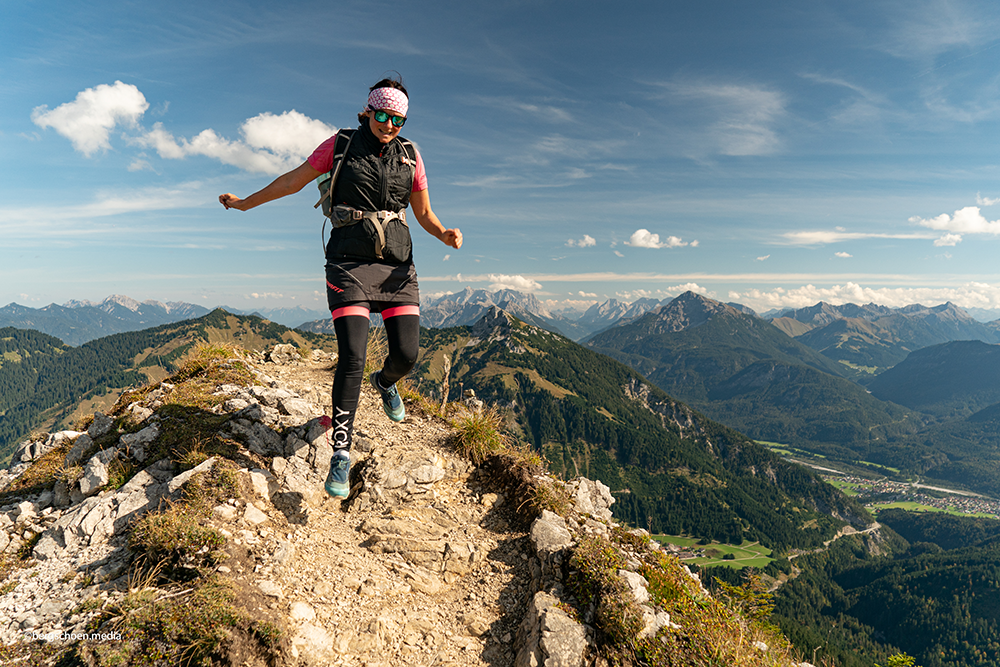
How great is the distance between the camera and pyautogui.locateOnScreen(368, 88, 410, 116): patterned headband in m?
5.40

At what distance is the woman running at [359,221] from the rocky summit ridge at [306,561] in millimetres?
1223

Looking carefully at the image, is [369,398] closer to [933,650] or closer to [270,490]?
[270,490]

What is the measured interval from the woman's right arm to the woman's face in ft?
3.14

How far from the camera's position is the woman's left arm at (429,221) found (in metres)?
6.45

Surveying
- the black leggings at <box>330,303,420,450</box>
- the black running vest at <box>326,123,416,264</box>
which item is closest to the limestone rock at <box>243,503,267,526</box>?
the black leggings at <box>330,303,420,450</box>

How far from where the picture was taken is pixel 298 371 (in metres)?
12.7

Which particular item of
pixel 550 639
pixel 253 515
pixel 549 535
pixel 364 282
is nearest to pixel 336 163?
pixel 364 282

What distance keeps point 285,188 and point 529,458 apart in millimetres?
6254

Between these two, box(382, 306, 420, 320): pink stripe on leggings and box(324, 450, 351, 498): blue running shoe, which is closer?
box(324, 450, 351, 498): blue running shoe

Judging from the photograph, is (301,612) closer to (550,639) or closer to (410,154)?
(550,639)

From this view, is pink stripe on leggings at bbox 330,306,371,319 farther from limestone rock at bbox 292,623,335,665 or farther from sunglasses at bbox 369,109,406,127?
limestone rock at bbox 292,623,335,665

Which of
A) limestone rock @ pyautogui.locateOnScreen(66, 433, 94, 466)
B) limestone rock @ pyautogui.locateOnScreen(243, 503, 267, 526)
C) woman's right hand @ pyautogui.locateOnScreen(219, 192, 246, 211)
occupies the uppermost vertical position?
→ woman's right hand @ pyautogui.locateOnScreen(219, 192, 246, 211)

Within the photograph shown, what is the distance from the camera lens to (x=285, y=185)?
5699mm

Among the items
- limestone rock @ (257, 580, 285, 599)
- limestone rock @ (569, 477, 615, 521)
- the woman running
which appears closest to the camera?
limestone rock @ (257, 580, 285, 599)
